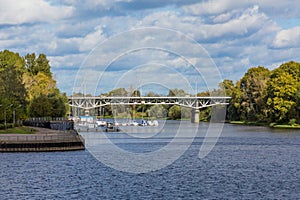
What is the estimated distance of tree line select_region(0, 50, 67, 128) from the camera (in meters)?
109

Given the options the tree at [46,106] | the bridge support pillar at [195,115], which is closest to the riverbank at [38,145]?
the tree at [46,106]

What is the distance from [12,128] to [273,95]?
67.4m

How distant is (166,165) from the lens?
65.5 m

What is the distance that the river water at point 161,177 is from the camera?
46344 mm

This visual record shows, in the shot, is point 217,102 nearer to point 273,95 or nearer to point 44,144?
point 273,95

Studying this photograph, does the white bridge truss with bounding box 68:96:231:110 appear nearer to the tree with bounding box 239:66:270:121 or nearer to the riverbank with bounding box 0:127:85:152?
the tree with bounding box 239:66:270:121

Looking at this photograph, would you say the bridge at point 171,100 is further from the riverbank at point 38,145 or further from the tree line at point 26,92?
the riverbank at point 38,145

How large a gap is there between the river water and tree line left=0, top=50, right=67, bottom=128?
111ft

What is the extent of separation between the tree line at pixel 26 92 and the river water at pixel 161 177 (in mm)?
33904

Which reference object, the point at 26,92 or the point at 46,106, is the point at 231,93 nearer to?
the point at 46,106

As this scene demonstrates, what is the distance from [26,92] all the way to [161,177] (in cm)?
7201

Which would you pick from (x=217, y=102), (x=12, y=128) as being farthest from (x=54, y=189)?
(x=217, y=102)

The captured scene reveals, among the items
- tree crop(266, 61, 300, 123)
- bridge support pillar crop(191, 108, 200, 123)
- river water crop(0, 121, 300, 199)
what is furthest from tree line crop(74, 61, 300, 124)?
river water crop(0, 121, 300, 199)

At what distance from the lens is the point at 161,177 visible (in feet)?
183
